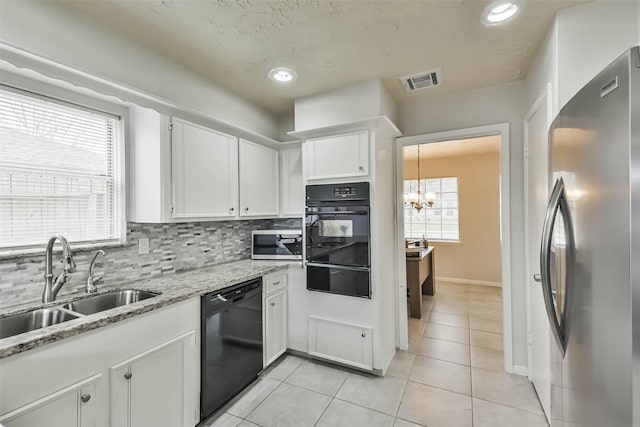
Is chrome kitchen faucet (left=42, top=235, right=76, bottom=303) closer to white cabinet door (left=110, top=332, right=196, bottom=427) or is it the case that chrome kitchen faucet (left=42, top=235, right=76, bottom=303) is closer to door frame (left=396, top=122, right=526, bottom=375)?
white cabinet door (left=110, top=332, right=196, bottom=427)

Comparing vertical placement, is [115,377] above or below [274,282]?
below

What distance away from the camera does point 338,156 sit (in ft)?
8.27

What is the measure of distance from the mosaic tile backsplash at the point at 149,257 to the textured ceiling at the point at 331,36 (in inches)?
52.5

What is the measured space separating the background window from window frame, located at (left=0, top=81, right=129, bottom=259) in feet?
15.8

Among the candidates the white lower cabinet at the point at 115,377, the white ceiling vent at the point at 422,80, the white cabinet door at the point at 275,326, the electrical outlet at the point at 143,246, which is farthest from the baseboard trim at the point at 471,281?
the electrical outlet at the point at 143,246

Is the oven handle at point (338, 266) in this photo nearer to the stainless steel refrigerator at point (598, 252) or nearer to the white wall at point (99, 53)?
the stainless steel refrigerator at point (598, 252)

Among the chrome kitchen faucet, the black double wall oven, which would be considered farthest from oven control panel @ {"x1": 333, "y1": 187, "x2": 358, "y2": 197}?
the chrome kitchen faucet

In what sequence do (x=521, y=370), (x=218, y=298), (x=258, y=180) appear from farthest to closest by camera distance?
(x=258, y=180), (x=521, y=370), (x=218, y=298)

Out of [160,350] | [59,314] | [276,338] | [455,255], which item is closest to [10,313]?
[59,314]

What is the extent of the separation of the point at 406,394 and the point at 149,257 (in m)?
2.25

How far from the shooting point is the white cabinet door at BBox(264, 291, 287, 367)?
2.46 meters

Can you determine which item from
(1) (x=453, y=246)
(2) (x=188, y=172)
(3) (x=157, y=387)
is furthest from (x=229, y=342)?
(1) (x=453, y=246)

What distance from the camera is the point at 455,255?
18.5ft

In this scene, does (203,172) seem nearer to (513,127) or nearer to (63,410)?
(63,410)
